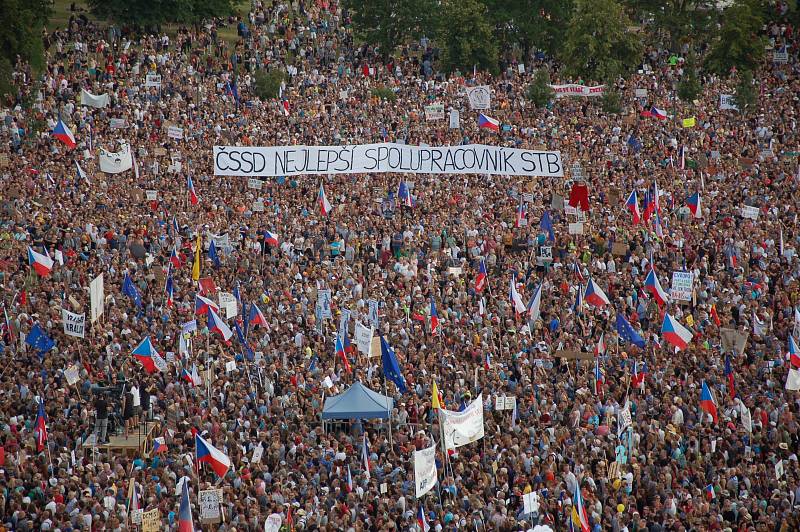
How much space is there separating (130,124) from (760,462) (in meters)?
25.3

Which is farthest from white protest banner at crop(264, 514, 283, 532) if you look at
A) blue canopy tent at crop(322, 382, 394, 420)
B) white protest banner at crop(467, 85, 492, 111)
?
white protest banner at crop(467, 85, 492, 111)

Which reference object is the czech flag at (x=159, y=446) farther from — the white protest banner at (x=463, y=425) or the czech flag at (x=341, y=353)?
the white protest banner at (x=463, y=425)

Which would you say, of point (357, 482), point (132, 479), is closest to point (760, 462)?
point (357, 482)

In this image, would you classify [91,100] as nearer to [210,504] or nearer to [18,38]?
[18,38]

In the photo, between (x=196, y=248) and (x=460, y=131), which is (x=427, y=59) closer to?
(x=460, y=131)

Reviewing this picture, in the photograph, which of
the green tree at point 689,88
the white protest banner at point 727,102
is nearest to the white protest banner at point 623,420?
the white protest banner at point 727,102

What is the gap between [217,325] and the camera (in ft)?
91.5

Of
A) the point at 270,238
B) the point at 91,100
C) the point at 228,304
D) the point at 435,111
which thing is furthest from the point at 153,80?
the point at 228,304

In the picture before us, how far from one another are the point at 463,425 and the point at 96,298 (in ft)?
30.4

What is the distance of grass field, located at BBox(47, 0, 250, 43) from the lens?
54.5m

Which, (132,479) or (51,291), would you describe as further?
(51,291)

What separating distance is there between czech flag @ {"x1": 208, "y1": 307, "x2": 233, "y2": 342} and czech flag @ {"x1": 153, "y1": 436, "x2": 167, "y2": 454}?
4276mm

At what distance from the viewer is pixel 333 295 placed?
1231 inches

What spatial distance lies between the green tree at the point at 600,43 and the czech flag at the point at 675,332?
21756 millimetres
